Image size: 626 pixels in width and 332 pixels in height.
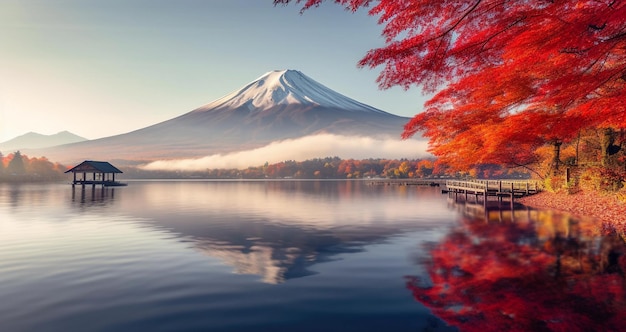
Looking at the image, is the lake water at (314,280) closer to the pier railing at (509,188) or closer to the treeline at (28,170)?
the pier railing at (509,188)

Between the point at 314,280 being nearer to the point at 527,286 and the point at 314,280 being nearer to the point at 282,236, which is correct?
the point at 527,286

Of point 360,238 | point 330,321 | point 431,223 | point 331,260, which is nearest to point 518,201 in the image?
point 431,223

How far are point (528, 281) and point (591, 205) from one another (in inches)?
701

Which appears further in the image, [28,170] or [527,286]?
[28,170]

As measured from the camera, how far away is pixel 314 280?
31.4 feet

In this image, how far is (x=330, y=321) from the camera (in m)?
6.80

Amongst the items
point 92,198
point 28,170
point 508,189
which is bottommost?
point 92,198

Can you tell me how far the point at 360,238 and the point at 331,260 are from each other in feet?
15.1

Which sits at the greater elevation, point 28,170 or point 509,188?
point 28,170

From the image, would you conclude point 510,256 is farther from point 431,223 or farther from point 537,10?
point 431,223

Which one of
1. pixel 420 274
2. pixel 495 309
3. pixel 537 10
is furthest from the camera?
pixel 420 274

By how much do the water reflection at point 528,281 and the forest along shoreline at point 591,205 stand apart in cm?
267

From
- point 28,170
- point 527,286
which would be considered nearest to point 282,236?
point 527,286

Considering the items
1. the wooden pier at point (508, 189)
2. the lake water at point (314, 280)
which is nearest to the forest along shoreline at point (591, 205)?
the lake water at point (314, 280)
